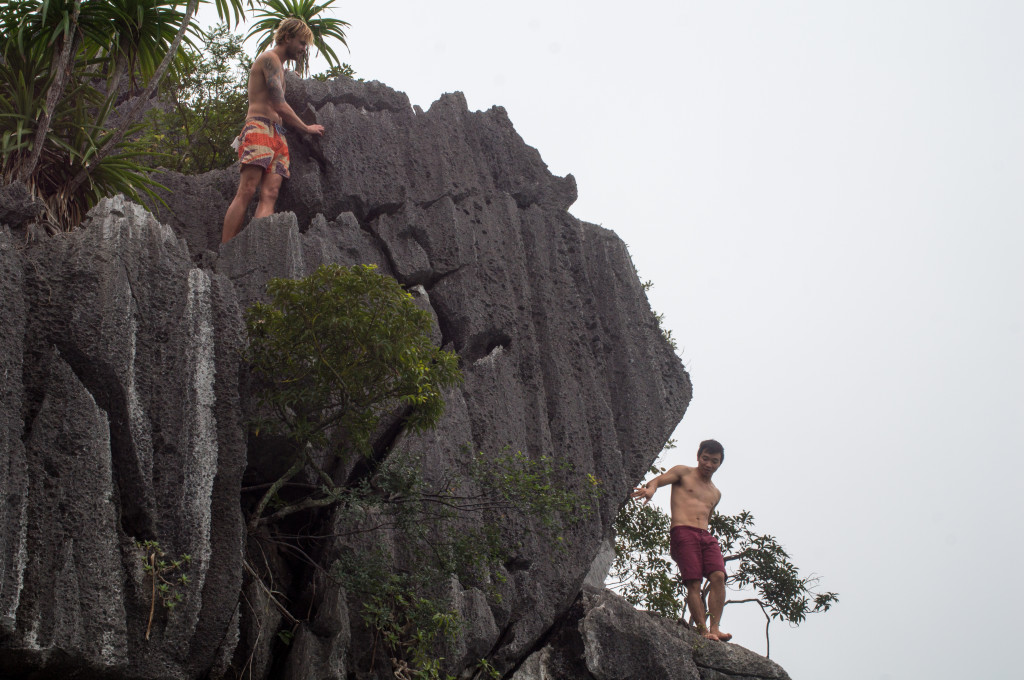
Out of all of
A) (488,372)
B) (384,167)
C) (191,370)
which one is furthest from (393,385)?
(384,167)

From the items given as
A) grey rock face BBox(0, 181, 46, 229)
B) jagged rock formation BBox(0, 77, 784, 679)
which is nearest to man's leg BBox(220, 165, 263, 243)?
jagged rock formation BBox(0, 77, 784, 679)

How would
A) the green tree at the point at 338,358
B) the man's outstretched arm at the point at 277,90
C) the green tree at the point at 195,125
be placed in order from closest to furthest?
the green tree at the point at 338,358 → the man's outstretched arm at the point at 277,90 → the green tree at the point at 195,125

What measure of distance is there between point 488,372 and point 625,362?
2.00 meters

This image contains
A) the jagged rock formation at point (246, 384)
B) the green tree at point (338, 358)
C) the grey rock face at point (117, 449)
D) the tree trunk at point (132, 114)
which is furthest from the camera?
the tree trunk at point (132, 114)

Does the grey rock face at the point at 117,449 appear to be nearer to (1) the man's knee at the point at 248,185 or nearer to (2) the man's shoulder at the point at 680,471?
(1) the man's knee at the point at 248,185

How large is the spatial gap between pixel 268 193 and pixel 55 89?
219 cm

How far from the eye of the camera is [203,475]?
7527 millimetres

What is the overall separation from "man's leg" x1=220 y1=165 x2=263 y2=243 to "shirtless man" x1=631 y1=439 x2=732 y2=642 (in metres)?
4.52

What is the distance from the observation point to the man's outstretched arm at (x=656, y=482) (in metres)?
10.5

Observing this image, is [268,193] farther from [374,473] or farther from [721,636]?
[721,636]

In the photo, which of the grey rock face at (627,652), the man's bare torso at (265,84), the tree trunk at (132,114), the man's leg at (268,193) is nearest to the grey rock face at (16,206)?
the tree trunk at (132,114)

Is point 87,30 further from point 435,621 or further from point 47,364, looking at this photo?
point 435,621

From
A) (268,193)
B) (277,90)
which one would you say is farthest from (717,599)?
(277,90)

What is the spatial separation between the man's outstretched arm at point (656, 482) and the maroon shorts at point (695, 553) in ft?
1.46
